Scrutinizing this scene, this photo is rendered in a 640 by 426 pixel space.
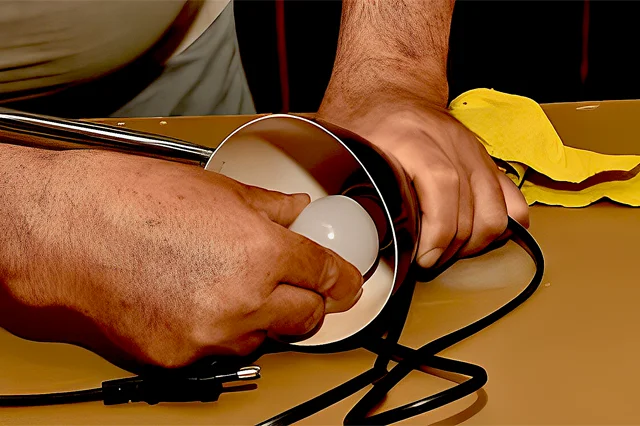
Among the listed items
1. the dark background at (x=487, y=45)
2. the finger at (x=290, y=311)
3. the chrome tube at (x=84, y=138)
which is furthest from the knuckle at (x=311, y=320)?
the dark background at (x=487, y=45)

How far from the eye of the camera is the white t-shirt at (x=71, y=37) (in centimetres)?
70

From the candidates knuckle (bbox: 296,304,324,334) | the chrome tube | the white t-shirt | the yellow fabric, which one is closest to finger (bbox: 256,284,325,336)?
knuckle (bbox: 296,304,324,334)

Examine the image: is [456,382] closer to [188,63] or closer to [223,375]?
[223,375]

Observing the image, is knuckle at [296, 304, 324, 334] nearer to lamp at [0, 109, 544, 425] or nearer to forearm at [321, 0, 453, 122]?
lamp at [0, 109, 544, 425]

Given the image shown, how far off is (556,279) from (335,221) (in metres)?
0.13

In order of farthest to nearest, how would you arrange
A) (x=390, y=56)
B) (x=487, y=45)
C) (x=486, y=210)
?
(x=487, y=45) < (x=390, y=56) < (x=486, y=210)

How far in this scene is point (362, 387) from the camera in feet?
1.14

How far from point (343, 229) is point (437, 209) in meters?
0.05

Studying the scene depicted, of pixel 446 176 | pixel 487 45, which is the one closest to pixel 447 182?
pixel 446 176

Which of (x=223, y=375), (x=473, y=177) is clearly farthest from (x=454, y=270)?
(x=223, y=375)

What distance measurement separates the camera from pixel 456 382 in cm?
35

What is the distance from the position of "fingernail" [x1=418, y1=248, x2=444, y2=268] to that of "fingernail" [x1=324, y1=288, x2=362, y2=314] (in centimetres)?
4

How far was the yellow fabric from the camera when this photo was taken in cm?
53

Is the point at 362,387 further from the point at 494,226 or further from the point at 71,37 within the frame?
the point at 71,37
